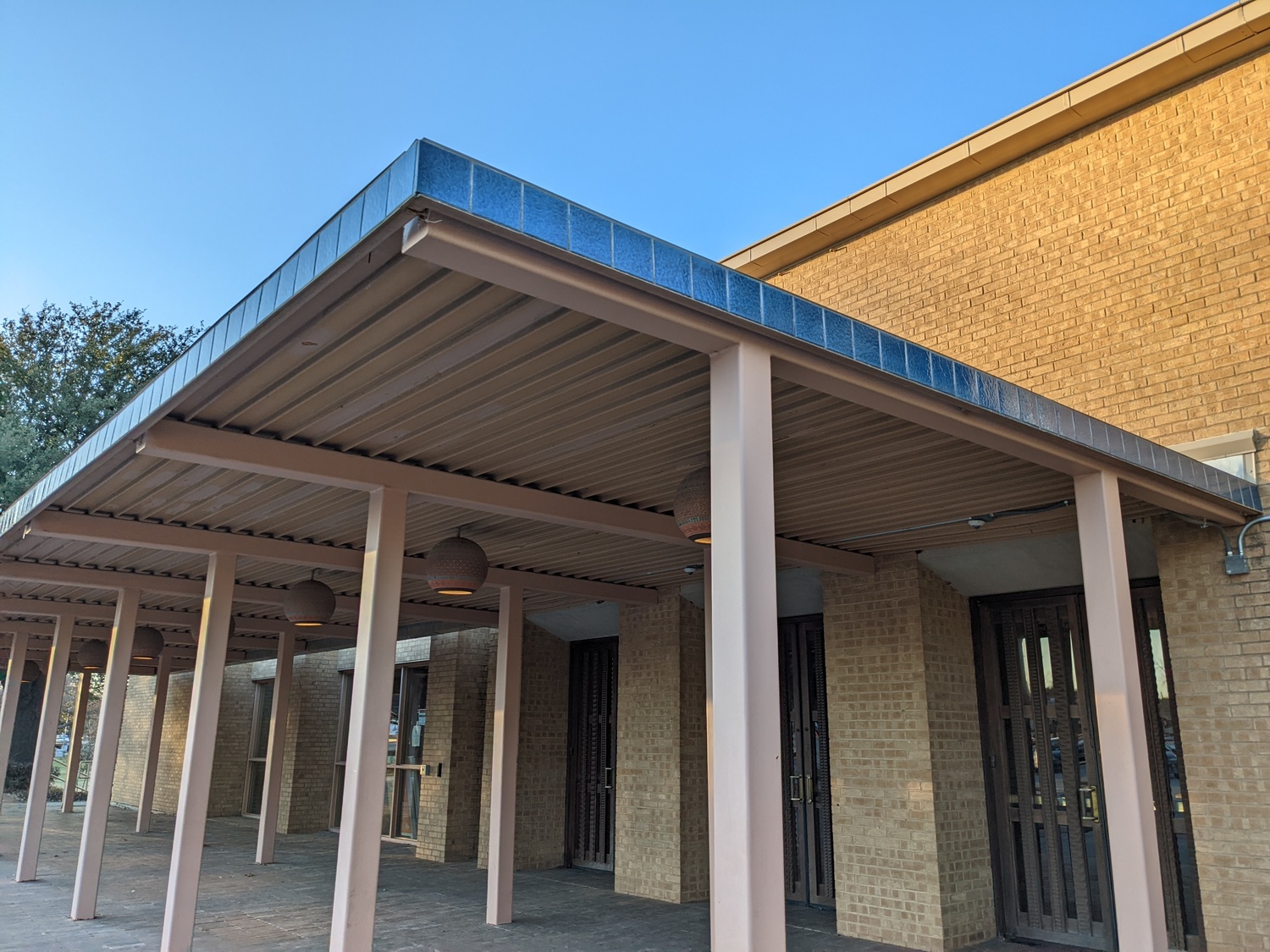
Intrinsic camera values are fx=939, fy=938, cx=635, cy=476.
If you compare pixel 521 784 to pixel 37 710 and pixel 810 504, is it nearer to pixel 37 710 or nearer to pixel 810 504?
pixel 810 504

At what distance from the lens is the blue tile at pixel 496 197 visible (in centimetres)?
274

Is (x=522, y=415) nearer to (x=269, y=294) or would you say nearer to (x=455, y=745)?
(x=269, y=294)

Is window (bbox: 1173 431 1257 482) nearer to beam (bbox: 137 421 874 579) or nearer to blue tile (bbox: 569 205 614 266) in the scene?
beam (bbox: 137 421 874 579)

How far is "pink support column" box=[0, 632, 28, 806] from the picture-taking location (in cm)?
1205

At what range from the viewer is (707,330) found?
11.1ft

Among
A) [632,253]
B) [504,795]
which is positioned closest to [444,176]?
[632,253]

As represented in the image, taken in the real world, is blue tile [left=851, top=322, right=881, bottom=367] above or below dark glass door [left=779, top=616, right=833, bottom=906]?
above

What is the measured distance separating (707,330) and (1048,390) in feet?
17.7

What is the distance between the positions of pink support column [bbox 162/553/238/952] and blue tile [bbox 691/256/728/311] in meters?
5.56

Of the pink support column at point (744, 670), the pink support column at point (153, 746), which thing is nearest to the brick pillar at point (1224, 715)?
the pink support column at point (744, 670)

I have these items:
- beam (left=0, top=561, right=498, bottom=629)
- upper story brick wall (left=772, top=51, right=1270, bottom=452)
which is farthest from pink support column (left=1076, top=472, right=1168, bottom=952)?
beam (left=0, top=561, right=498, bottom=629)

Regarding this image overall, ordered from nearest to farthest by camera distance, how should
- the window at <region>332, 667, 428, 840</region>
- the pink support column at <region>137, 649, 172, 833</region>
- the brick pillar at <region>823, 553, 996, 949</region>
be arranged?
1. the brick pillar at <region>823, 553, 996, 949</region>
2. the window at <region>332, 667, 428, 840</region>
3. the pink support column at <region>137, 649, 172, 833</region>

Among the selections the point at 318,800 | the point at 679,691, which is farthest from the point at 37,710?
the point at 679,691

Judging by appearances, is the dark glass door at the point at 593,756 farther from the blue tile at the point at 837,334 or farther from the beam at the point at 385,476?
the blue tile at the point at 837,334
